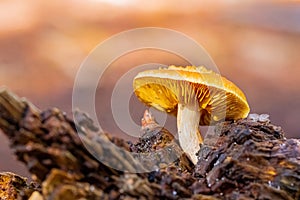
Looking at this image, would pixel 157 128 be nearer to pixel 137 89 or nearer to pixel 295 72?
pixel 137 89

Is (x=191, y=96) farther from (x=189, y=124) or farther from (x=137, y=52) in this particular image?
(x=137, y=52)

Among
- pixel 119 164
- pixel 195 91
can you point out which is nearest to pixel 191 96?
pixel 195 91

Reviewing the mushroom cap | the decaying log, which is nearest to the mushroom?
the mushroom cap

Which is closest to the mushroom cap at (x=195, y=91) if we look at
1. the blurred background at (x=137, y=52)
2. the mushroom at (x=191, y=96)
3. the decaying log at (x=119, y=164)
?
the mushroom at (x=191, y=96)

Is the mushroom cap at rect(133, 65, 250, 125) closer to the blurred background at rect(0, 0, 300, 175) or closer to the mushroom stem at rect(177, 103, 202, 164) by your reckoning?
the mushroom stem at rect(177, 103, 202, 164)

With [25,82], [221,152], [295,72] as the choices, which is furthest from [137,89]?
[295,72]

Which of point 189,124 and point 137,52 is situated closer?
point 189,124
